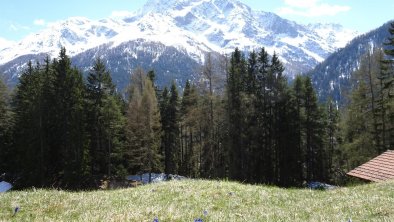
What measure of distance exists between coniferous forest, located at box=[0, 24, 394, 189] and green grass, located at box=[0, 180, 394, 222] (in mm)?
34308

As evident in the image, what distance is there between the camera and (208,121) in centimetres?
4856

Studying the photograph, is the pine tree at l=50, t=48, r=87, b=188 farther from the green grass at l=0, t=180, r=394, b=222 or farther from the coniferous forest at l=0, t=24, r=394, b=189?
the green grass at l=0, t=180, r=394, b=222

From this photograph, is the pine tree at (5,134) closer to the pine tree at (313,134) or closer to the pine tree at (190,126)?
the pine tree at (190,126)

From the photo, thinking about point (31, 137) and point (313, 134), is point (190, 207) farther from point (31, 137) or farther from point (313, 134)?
point (313, 134)

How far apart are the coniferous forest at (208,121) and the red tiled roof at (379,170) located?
75.0 ft

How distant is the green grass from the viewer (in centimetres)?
867

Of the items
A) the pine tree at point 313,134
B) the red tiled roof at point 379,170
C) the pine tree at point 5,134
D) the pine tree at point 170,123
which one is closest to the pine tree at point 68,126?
the pine tree at point 5,134

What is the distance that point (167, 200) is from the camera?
11.9m

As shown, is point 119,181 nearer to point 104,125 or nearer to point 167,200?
point 104,125

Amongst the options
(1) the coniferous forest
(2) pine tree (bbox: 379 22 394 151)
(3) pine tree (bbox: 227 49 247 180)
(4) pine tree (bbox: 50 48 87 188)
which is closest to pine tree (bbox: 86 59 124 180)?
(1) the coniferous forest

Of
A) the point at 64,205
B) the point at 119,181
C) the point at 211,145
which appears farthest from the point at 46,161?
the point at 64,205

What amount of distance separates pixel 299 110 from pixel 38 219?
55414mm

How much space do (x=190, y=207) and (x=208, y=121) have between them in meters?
38.2

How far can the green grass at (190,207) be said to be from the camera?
8672 millimetres
